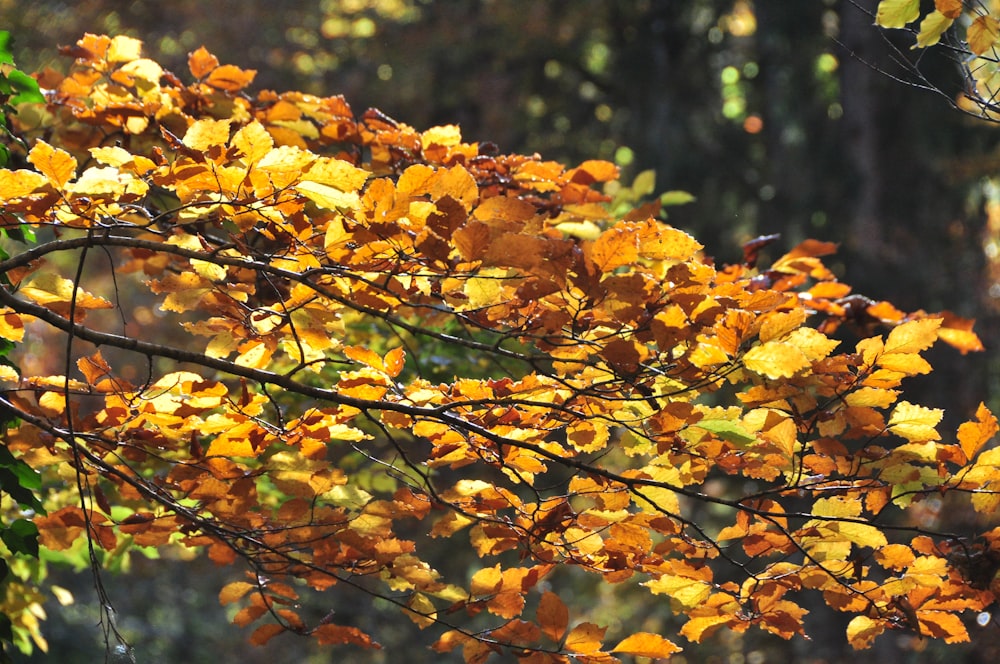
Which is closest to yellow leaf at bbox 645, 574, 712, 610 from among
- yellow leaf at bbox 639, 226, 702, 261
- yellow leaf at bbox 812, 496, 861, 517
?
yellow leaf at bbox 812, 496, 861, 517

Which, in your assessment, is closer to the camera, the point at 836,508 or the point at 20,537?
the point at 836,508

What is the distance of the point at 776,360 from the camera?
158cm

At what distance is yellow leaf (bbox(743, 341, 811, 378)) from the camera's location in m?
1.57

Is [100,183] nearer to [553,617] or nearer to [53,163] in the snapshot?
[53,163]

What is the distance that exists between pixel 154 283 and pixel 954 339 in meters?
1.72

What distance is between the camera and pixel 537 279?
1.58 m

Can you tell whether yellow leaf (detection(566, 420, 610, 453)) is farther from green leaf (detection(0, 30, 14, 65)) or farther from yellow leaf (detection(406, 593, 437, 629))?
green leaf (detection(0, 30, 14, 65))

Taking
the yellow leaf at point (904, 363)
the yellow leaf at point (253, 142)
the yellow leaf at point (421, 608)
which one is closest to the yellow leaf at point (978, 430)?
the yellow leaf at point (904, 363)

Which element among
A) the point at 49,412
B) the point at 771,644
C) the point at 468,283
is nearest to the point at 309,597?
the point at 771,644

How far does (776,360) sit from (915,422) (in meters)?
0.34

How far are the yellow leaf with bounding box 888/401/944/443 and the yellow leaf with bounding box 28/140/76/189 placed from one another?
4.45 feet

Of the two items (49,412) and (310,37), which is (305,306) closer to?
(49,412)

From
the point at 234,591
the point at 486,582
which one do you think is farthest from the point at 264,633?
the point at 486,582

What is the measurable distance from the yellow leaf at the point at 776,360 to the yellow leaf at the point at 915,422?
0.27m
